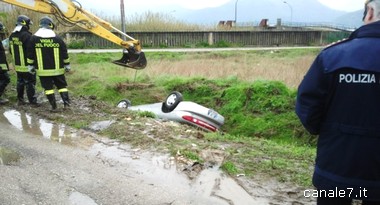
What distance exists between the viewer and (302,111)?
2.50 meters

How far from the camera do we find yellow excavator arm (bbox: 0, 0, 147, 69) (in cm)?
868

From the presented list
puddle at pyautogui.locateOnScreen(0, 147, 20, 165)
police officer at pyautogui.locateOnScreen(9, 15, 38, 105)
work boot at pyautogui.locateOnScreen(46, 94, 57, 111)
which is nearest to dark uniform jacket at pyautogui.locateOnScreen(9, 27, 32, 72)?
police officer at pyautogui.locateOnScreen(9, 15, 38, 105)

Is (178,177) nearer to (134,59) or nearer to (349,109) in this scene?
(349,109)

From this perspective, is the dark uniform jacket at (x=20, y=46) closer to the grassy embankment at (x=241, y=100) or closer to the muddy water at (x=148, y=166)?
the muddy water at (x=148, y=166)

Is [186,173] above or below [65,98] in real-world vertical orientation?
below

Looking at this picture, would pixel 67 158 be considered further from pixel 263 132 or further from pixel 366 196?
pixel 263 132

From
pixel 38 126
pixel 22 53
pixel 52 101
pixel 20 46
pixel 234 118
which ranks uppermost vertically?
pixel 20 46

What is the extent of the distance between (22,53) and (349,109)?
25.7ft

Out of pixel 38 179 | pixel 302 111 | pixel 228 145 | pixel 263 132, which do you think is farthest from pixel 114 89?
pixel 302 111

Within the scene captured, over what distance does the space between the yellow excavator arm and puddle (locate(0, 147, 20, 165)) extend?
4176mm

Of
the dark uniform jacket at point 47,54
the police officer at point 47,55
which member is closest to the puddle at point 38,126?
the police officer at point 47,55

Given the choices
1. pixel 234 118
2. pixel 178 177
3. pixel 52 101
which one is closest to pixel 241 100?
pixel 234 118

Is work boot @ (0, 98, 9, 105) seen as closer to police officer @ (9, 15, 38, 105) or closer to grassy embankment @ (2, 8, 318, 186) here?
police officer @ (9, 15, 38, 105)

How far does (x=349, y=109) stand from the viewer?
230 cm
